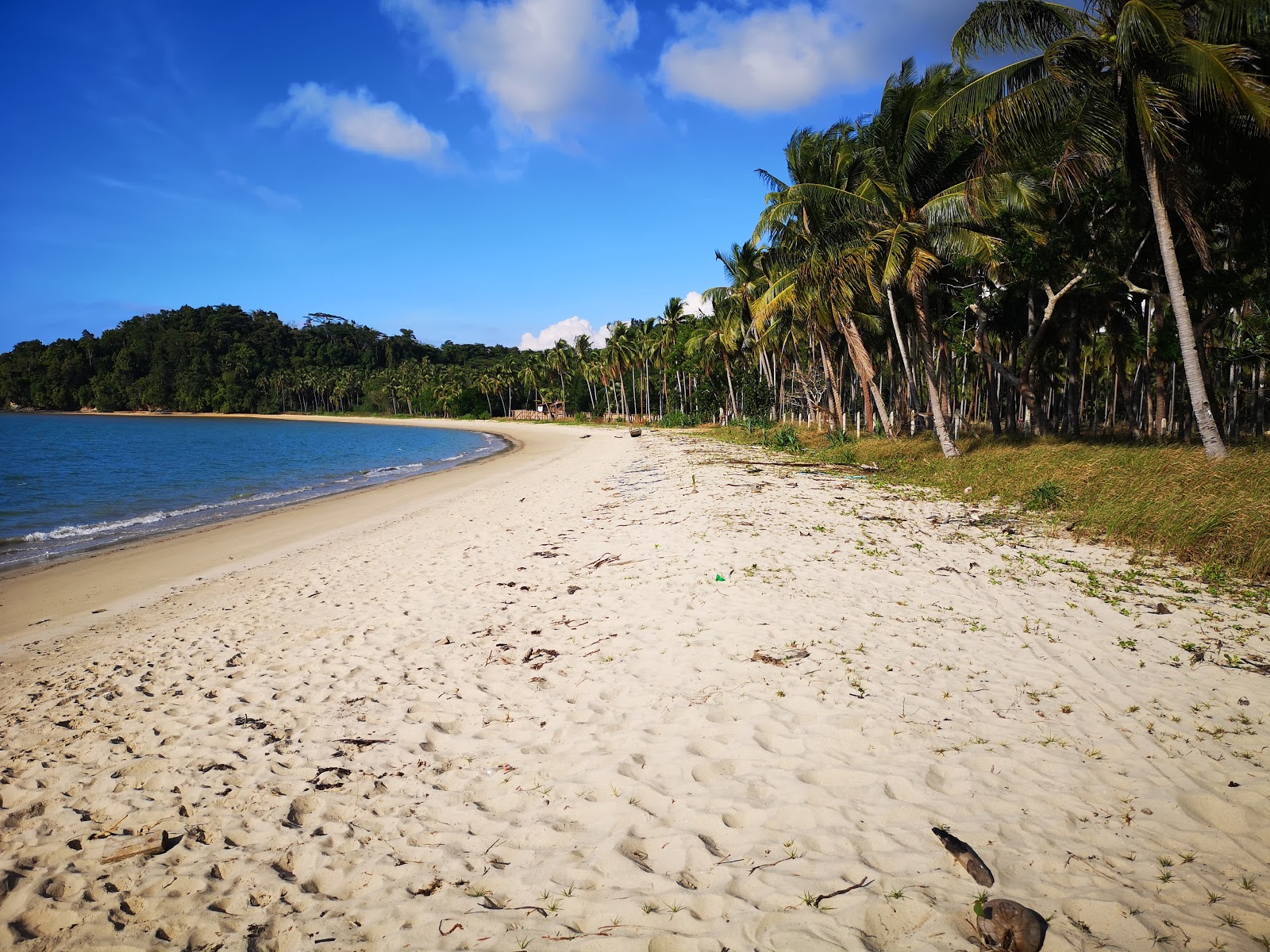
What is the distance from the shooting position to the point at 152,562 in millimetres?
11797

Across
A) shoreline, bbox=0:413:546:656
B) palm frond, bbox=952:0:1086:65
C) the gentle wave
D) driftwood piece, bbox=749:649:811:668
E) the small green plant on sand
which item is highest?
palm frond, bbox=952:0:1086:65

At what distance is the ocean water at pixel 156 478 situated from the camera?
15.4m

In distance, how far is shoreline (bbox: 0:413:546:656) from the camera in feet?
29.0

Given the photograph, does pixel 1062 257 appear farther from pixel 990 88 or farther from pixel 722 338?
pixel 722 338

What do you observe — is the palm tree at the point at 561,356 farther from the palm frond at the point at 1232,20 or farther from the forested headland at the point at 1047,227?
the palm frond at the point at 1232,20

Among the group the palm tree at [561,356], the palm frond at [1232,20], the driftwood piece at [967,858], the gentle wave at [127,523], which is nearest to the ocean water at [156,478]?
the gentle wave at [127,523]

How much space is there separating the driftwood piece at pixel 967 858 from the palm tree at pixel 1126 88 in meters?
11.0

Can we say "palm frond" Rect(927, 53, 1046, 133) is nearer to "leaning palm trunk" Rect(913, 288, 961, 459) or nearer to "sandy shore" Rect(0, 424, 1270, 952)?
"leaning palm trunk" Rect(913, 288, 961, 459)

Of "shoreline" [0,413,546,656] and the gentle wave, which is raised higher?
the gentle wave

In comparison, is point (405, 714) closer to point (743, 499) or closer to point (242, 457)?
point (743, 499)

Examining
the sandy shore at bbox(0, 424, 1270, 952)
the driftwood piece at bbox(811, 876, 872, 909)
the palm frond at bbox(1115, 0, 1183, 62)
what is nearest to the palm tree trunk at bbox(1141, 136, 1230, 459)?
the palm frond at bbox(1115, 0, 1183, 62)

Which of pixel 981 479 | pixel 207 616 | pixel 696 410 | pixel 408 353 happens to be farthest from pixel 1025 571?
pixel 408 353

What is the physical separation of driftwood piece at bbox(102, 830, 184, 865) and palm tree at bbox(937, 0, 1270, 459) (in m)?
14.0

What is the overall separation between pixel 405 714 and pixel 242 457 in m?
39.2
